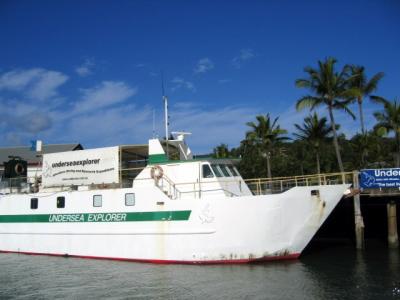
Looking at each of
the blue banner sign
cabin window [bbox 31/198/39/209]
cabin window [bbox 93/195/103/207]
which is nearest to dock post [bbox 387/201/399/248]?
the blue banner sign

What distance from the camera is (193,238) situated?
59.4 feet

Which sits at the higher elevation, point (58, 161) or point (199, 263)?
point (58, 161)

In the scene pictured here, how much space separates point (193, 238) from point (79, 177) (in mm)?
7095

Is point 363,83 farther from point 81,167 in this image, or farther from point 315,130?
point 81,167

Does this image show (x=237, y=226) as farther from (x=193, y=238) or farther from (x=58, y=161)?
(x=58, y=161)

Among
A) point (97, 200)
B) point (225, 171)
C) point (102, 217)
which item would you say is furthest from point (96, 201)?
point (225, 171)

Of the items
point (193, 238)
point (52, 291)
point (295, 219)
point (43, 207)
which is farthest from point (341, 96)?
point (52, 291)

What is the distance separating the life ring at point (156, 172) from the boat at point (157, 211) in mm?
45

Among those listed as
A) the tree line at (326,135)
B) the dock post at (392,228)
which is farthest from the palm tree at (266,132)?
the dock post at (392,228)

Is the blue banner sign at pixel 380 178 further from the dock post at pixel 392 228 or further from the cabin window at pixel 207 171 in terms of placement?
the cabin window at pixel 207 171

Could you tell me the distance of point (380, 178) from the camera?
2216 centimetres

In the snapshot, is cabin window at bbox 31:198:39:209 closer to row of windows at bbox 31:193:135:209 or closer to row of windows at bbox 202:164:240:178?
row of windows at bbox 31:193:135:209

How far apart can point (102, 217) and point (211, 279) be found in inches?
263

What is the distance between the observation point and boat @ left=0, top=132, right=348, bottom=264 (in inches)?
701
